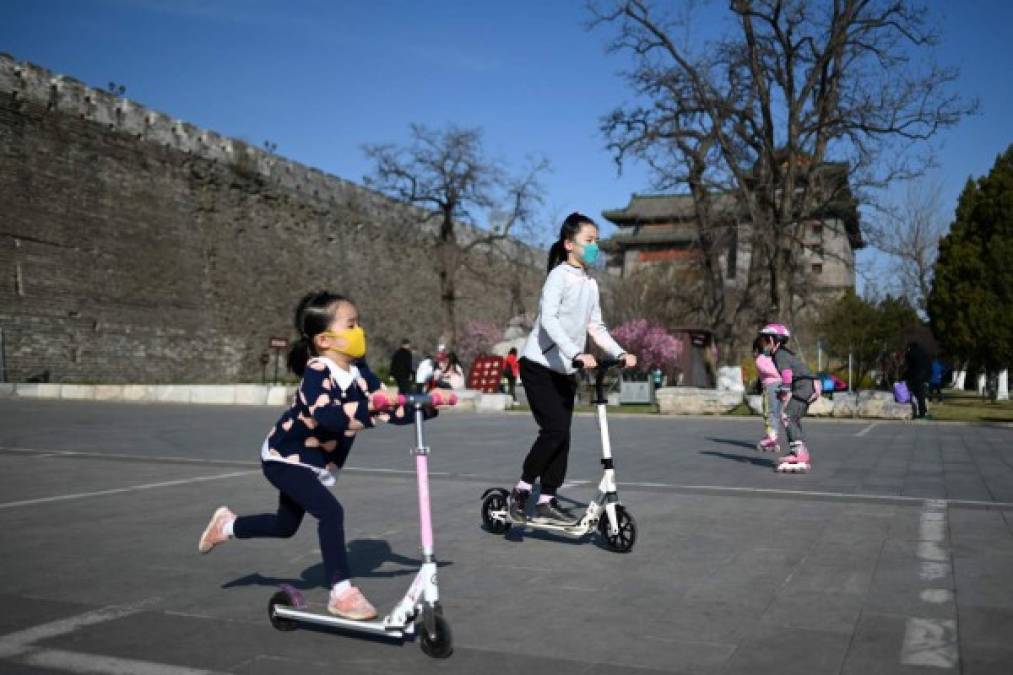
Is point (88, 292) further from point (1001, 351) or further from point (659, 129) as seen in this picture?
point (1001, 351)

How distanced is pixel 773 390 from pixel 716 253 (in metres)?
19.8

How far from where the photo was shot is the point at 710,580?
4355mm

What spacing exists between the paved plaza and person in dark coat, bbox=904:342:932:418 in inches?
417

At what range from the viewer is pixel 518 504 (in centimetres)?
549

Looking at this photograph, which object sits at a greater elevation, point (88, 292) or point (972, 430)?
point (88, 292)

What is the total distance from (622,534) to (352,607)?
1.93 metres

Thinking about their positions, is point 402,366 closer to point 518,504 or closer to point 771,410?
point 771,410

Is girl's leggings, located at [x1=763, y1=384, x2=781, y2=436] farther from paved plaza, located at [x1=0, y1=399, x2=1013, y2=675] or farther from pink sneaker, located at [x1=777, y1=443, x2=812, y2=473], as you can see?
pink sneaker, located at [x1=777, y1=443, x2=812, y2=473]

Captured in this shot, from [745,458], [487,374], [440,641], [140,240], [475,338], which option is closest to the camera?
[440,641]

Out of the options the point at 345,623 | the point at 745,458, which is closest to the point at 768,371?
the point at 745,458

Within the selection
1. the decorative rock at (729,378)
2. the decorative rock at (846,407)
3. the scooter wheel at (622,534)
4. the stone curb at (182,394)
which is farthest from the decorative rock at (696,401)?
the scooter wheel at (622,534)

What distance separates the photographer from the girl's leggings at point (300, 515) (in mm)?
3607

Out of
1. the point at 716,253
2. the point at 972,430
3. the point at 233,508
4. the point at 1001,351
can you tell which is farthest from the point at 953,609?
the point at 1001,351

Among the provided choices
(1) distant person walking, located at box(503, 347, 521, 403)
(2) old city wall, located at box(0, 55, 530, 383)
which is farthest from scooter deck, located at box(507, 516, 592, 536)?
(2) old city wall, located at box(0, 55, 530, 383)
